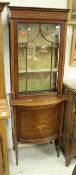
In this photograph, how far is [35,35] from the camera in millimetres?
1782

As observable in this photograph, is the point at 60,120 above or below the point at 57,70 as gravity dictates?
below

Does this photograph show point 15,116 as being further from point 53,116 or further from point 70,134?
point 70,134

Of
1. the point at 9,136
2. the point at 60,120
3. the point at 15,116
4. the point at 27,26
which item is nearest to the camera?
the point at 27,26

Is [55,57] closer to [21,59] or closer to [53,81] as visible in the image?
[53,81]

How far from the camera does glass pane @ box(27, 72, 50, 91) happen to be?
198 centimetres

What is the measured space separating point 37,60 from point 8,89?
1.71ft

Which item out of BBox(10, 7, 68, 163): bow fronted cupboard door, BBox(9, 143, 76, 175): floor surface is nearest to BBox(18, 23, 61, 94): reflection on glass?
BBox(10, 7, 68, 163): bow fronted cupboard door

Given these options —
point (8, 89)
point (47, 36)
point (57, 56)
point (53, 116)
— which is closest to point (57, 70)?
point (57, 56)

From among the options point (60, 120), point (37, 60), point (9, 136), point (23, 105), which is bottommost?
point (9, 136)

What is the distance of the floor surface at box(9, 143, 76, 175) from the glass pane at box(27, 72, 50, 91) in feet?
2.86

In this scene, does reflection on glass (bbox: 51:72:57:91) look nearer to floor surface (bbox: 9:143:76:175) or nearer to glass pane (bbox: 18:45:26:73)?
glass pane (bbox: 18:45:26:73)

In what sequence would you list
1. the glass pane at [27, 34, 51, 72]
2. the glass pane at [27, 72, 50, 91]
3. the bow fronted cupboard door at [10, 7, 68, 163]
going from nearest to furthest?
the bow fronted cupboard door at [10, 7, 68, 163] < the glass pane at [27, 34, 51, 72] < the glass pane at [27, 72, 50, 91]

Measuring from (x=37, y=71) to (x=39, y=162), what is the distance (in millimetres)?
1084

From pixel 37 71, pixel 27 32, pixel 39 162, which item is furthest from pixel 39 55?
pixel 39 162
